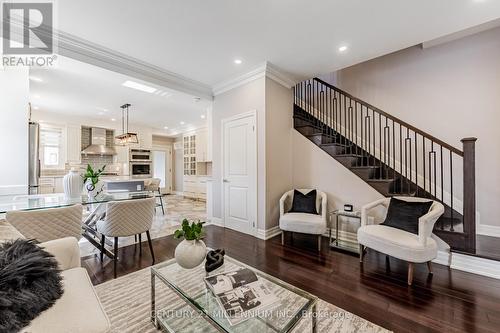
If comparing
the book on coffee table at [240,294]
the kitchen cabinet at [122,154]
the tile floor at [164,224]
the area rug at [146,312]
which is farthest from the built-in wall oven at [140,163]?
the book on coffee table at [240,294]

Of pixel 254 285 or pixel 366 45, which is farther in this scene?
pixel 366 45

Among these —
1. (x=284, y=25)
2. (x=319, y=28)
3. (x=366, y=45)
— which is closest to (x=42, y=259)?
(x=284, y=25)

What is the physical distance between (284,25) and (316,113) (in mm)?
2383

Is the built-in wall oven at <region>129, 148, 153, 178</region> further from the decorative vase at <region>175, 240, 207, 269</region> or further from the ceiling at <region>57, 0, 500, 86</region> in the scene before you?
the decorative vase at <region>175, 240, 207, 269</region>

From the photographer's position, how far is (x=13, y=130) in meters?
3.17

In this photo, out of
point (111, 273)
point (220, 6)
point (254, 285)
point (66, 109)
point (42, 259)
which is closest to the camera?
point (42, 259)

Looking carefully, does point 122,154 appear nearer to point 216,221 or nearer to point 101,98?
point 101,98

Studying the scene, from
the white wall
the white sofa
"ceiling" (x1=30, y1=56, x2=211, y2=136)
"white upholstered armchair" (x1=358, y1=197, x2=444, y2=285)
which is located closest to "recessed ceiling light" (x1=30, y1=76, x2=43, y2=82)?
"ceiling" (x1=30, y1=56, x2=211, y2=136)

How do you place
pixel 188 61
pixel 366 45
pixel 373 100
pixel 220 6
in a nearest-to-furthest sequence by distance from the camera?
pixel 220 6
pixel 366 45
pixel 188 61
pixel 373 100

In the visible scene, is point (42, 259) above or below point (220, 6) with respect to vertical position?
below

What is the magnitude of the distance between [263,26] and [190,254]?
8.33 ft

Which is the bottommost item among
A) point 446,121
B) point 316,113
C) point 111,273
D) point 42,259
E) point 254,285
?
point 111,273

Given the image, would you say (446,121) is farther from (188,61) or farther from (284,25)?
(188,61)

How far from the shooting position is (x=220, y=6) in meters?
2.17
